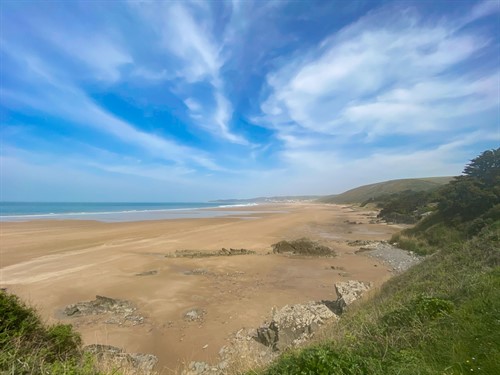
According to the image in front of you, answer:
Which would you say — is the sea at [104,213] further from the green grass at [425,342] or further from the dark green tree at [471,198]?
the green grass at [425,342]

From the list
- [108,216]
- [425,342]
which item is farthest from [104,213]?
[425,342]

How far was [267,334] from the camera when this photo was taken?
7.26 metres

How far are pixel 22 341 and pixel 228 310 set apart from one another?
6688mm

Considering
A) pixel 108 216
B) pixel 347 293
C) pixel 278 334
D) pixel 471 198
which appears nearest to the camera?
pixel 278 334

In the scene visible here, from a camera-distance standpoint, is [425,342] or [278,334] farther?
[278,334]

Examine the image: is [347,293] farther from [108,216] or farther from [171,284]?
[108,216]

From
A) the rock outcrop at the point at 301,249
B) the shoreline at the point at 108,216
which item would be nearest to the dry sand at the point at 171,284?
the rock outcrop at the point at 301,249

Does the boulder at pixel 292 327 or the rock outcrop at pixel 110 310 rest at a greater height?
the boulder at pixel 292 327

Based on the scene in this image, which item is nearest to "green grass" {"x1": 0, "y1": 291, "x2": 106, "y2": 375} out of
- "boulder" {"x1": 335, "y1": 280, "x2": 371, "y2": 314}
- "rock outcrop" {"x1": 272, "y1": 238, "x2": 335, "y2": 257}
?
"boulder" {"x1": 335, "y1": 280, "x2": 371, "y2": 314}

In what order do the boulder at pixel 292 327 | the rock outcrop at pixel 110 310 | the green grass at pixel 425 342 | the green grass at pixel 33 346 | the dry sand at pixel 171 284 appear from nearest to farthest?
the green grass at pixel 425 342 < the green grass at pixel 33 346 < the boulder at pixel 292 327 < the dry sand at pixel 171 284 < the rock outcrop at pixel 110 310

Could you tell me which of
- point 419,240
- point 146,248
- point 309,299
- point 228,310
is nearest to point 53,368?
point 228,310

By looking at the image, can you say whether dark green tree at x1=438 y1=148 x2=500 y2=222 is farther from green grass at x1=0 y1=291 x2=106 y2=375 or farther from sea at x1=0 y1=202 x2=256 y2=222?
sea at x1=0 y1=202 x2=256 y2=222

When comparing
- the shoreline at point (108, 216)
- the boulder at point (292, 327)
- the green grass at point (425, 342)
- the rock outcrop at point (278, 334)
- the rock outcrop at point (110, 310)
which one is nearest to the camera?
the green grass at point (425, 342)

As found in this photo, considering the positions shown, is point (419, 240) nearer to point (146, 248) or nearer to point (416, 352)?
point (416, 352)
